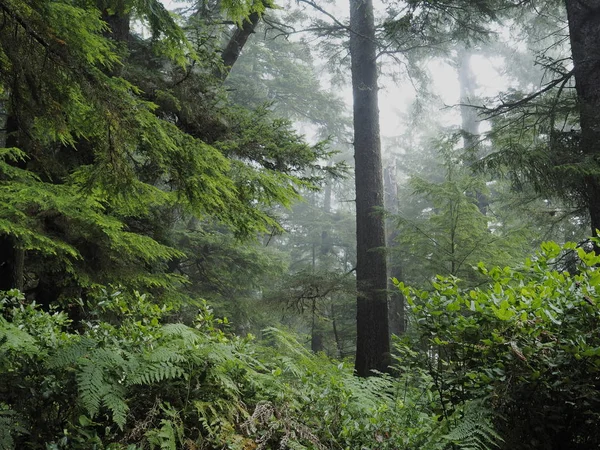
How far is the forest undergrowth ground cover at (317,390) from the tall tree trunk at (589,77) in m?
4.36

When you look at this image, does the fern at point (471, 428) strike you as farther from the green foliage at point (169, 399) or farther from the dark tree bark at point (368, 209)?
the dark tree bark at point (368, 209)

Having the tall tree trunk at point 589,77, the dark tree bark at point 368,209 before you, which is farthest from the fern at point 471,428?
the tall tree trunk at point 589,77

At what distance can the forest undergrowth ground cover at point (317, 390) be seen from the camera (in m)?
1.94

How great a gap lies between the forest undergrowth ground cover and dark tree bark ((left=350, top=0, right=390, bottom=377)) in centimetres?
463

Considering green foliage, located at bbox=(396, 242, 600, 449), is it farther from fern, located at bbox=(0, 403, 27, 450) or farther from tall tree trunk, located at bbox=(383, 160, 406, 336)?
tall tree trunk, located at bbox=(383, 160, 406, 336)

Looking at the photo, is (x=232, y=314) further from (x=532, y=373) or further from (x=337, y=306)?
(x=532, y=373)

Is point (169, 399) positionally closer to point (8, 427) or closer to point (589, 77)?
point (8, 427)

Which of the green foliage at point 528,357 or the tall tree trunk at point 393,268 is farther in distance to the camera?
the tall tree trunk at point 393,268

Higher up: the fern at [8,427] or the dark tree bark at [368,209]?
the dark tree bark at [368,209]

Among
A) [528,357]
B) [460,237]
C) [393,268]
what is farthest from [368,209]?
[393,268]

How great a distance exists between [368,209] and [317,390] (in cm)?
606

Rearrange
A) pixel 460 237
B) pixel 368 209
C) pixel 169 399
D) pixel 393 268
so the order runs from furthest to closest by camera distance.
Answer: pixel 393 268, pixel 368 209, pixel 460 237, pixel 169 399

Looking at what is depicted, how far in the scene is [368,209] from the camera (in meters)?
8.41

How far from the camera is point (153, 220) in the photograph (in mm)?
7523
